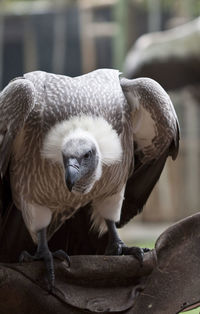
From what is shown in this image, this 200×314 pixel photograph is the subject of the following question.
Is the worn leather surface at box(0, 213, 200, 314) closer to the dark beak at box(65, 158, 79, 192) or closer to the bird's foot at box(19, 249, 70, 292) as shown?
the bird's foot at box(19, 249, 70, 292)

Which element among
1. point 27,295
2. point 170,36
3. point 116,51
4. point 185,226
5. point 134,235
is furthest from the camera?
point 116,51

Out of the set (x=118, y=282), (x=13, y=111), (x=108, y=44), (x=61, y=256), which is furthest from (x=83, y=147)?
(x=108, y=44)

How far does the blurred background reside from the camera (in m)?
10.9

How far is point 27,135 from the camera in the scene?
142 inches

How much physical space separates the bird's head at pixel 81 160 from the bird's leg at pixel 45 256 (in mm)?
337

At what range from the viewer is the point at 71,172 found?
10.7 ft

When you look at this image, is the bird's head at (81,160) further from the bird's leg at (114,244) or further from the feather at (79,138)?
the bird's leg at (114,244)

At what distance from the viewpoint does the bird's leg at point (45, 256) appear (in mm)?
3352

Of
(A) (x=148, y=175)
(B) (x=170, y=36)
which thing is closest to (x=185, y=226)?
(A) (x=148, y=175)

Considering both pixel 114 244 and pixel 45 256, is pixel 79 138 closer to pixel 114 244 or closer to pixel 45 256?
pixel 45 256

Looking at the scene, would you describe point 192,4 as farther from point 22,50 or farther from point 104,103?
point 104,103

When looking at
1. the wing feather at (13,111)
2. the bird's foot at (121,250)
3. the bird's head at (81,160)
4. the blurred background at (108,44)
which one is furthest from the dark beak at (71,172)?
the blurred background at (108,44)

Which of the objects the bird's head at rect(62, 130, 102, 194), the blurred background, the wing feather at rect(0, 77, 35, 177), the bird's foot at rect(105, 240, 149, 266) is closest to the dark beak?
the bird's head at rect(62, 130, 102, 194)

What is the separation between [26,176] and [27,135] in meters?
0.22
